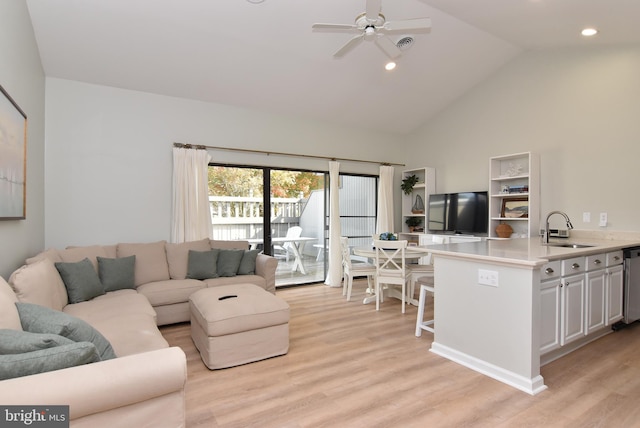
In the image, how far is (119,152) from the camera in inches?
173

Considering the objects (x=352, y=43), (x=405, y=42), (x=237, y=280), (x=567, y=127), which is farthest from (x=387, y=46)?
(x=237, y=280)

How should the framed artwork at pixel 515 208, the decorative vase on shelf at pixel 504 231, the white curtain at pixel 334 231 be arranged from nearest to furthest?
1. the framed artwork at pixel 515 208
2. the decorative vase on shelf at pixel 504 231
3. the white curtain at pixel 334 231

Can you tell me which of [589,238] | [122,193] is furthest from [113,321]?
[589,238]

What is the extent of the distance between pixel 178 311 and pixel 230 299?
44.1 inches

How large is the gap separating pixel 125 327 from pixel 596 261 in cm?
396

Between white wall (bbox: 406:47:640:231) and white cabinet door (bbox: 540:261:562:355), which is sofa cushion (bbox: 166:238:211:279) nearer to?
white cabinet door (bbox: 540:261:562:355)

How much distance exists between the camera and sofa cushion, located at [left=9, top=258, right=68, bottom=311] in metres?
2.26

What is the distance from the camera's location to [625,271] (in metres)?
3.53

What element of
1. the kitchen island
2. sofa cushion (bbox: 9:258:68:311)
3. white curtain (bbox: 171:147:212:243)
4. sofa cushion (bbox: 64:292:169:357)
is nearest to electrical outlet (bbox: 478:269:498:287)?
the kitchen island

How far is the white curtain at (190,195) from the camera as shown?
464 centimetres

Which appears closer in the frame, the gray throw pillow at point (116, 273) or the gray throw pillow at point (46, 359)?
the gray throw pillow at point (46, 359)

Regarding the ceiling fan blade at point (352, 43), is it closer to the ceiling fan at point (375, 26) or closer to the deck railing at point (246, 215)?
the ceiling fan at point (375, 26)

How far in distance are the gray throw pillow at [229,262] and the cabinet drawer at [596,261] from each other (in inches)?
146

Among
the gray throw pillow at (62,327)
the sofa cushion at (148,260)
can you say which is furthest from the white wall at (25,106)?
the gray throw pillow at (62,327)
